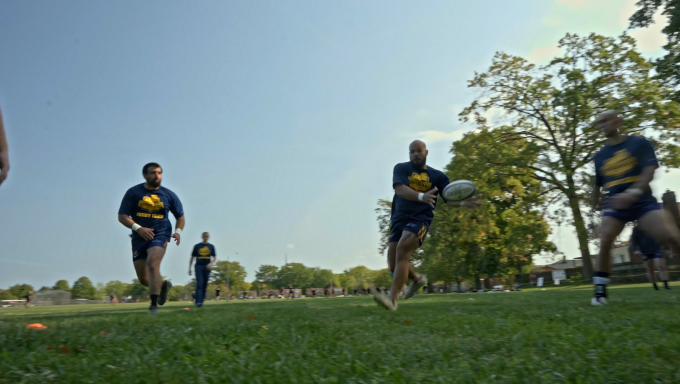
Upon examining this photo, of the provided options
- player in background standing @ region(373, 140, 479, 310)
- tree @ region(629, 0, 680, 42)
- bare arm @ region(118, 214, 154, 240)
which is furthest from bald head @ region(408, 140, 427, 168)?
tree @ region(629, 0, 680, 42)

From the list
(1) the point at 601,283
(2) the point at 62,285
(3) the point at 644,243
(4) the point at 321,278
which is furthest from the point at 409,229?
(2) the point at 62,285

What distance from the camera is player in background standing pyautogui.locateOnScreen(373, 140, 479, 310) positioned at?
670 centimetres

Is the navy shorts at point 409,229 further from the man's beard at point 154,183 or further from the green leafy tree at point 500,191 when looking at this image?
the green leafy tree at point 500,191

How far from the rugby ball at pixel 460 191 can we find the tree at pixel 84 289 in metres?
157

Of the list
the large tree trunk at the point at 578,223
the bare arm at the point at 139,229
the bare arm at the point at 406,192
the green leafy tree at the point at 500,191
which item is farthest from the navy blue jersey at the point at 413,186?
the large tree trunk at the point at 578,223

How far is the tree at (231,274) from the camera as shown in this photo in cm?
11269

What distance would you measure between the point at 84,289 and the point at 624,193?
160 m

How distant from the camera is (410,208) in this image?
704 cm

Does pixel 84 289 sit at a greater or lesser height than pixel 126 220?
greater

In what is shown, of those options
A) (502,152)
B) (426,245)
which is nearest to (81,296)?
(426,245)

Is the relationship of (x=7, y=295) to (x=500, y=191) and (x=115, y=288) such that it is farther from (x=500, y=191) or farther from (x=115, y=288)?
(x=500, y=191)

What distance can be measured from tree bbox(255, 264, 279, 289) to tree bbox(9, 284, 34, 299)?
60.5 m

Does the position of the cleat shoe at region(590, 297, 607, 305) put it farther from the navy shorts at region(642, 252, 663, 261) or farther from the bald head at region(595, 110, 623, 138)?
the navy shorts at region(642, 252, 663, 261)

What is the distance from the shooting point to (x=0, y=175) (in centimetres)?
406
